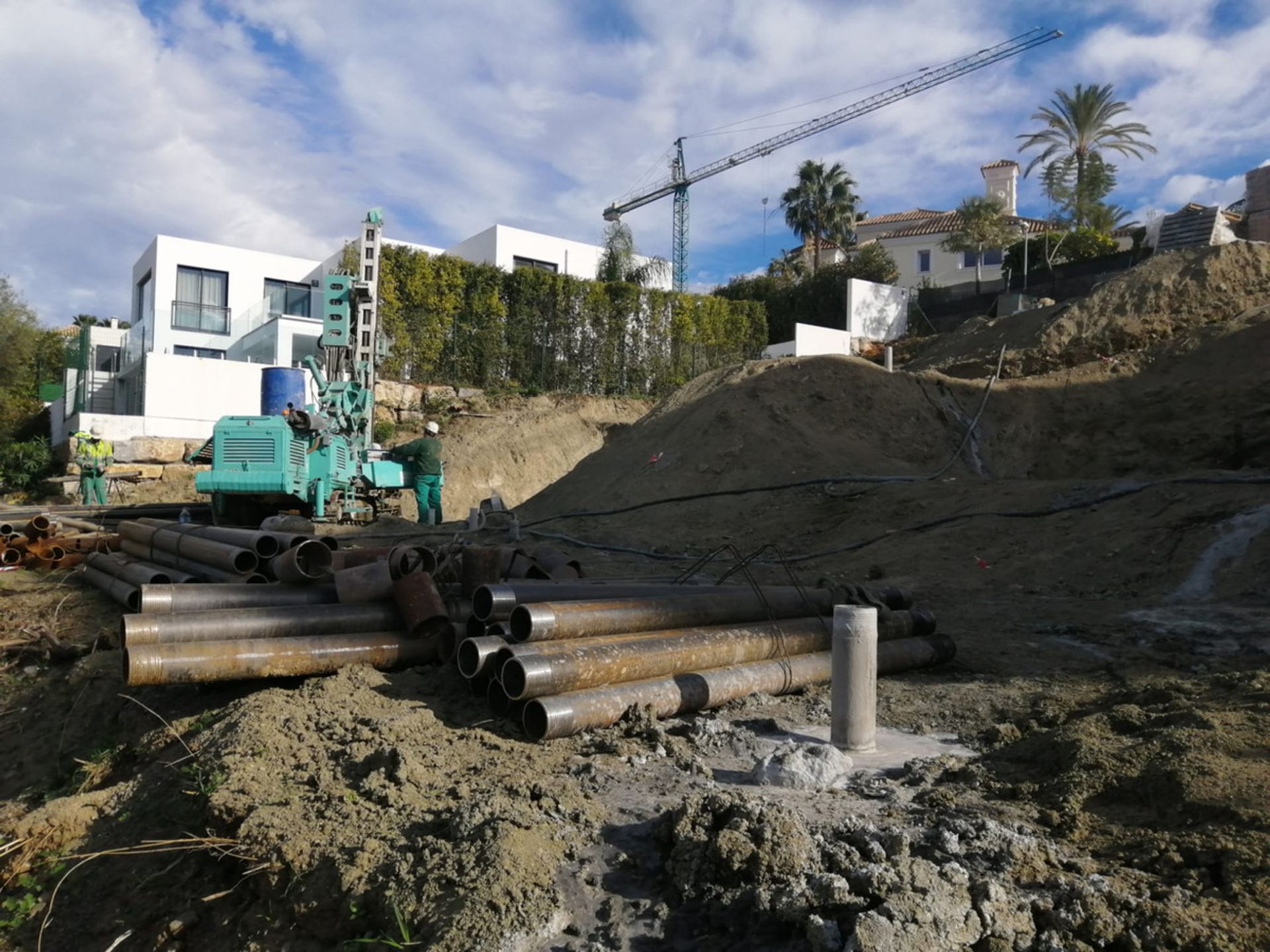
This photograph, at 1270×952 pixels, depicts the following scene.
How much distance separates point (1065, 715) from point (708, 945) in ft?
9.63

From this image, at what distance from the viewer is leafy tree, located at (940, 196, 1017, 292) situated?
36031 mm

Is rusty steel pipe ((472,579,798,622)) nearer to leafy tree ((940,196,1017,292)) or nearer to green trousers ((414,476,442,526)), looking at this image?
green trousers ((414,476,442,526))

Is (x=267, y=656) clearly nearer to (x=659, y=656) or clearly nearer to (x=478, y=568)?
(x=478, y=568)

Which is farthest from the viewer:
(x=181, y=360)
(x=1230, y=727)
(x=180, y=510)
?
(x=181, y=360)

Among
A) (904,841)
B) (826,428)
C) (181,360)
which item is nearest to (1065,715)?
(904,841)

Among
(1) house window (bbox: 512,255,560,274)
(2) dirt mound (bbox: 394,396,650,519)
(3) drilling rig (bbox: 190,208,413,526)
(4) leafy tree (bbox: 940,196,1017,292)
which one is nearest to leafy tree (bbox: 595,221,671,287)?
(1) house window (bbox: 512,255,560,274)

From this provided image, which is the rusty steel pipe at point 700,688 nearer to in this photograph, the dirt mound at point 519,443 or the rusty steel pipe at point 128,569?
the rusty steel pipe at point 128,569

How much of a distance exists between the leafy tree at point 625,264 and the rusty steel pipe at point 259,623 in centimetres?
2815

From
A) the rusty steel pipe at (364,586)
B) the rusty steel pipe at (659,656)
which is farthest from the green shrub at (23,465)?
the rusty steel pipe at (659,656)

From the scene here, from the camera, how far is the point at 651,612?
5.56 metres

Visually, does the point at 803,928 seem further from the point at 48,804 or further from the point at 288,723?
the point at 48,804

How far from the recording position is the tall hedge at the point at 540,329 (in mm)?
25984

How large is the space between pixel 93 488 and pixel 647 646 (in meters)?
18.2

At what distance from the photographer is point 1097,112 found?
42.0m
